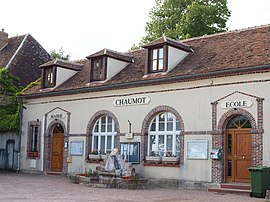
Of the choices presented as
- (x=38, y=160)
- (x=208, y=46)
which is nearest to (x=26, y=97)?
(x=38, y=160)

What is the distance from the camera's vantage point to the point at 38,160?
23547 mm

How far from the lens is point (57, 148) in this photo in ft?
76.0

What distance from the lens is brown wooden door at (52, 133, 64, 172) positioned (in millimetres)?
22938

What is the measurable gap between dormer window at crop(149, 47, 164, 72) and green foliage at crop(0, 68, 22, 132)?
8.99m

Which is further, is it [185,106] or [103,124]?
[103,124]

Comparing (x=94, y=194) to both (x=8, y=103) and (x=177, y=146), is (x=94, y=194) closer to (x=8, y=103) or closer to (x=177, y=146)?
(x=177, y=146)

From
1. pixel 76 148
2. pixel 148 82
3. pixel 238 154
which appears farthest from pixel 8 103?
pixel 238 154

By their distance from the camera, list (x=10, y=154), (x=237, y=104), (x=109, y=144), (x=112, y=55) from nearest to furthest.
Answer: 1. (x=237, y=104)
2. (x=109, y=144)
3. (x=112, y=55)
4. (x=10, y=154)

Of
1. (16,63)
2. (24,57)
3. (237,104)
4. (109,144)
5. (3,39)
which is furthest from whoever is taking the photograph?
(3,39)

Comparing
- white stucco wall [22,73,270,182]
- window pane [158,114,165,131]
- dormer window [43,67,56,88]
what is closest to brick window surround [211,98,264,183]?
white stucco wall [22,73,270,182]

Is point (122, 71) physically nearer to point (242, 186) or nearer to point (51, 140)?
point (51, 140)

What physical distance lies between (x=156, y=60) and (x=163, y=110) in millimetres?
2348

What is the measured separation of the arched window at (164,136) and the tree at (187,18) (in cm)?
1207

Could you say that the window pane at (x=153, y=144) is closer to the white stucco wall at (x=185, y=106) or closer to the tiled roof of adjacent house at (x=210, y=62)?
the white stucco wall at (x=185, y=106)
